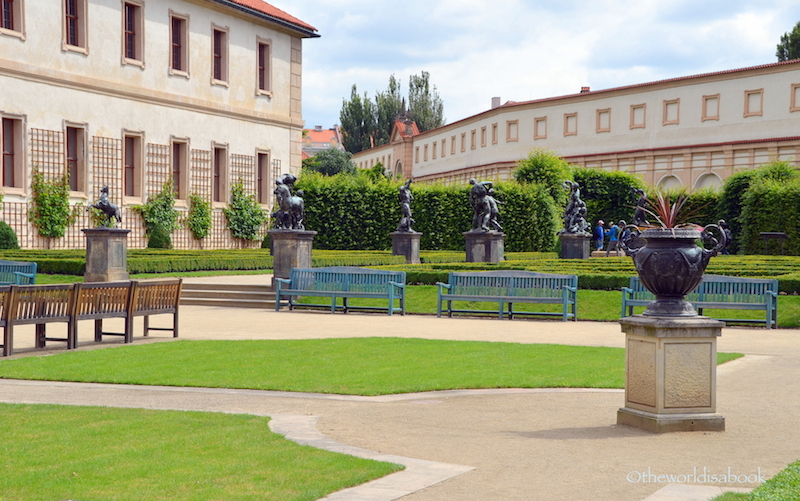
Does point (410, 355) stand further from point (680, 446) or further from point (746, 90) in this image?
point (746, 90)

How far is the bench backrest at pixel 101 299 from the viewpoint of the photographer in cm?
1151

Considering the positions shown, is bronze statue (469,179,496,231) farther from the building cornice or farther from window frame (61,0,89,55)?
window frame (61,0,89,55)

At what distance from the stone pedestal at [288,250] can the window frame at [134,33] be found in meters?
15.8

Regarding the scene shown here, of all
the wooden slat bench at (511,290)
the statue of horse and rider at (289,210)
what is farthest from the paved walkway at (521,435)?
the statue of horse and rider at (289,210)

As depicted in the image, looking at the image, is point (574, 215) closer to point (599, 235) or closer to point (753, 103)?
point (599, 235)

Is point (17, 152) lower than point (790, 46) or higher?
lower

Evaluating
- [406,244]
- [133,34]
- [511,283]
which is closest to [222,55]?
[133,34]

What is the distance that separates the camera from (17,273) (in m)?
17.6

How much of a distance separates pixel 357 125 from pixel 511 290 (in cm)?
7291

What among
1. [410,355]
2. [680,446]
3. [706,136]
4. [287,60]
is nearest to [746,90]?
[706,136]

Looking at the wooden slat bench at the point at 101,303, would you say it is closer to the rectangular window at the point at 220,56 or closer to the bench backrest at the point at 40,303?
the bench backrest at the point at 40,303

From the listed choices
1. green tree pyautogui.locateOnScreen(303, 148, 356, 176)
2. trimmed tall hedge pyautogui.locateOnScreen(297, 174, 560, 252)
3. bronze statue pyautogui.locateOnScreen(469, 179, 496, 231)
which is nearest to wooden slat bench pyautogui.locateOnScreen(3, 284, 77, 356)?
bronze statue pyautogui.locateOnScreen(469, 179, 496, 231)

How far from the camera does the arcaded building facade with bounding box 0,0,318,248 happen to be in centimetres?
2942

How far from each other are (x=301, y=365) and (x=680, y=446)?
15.1ft
